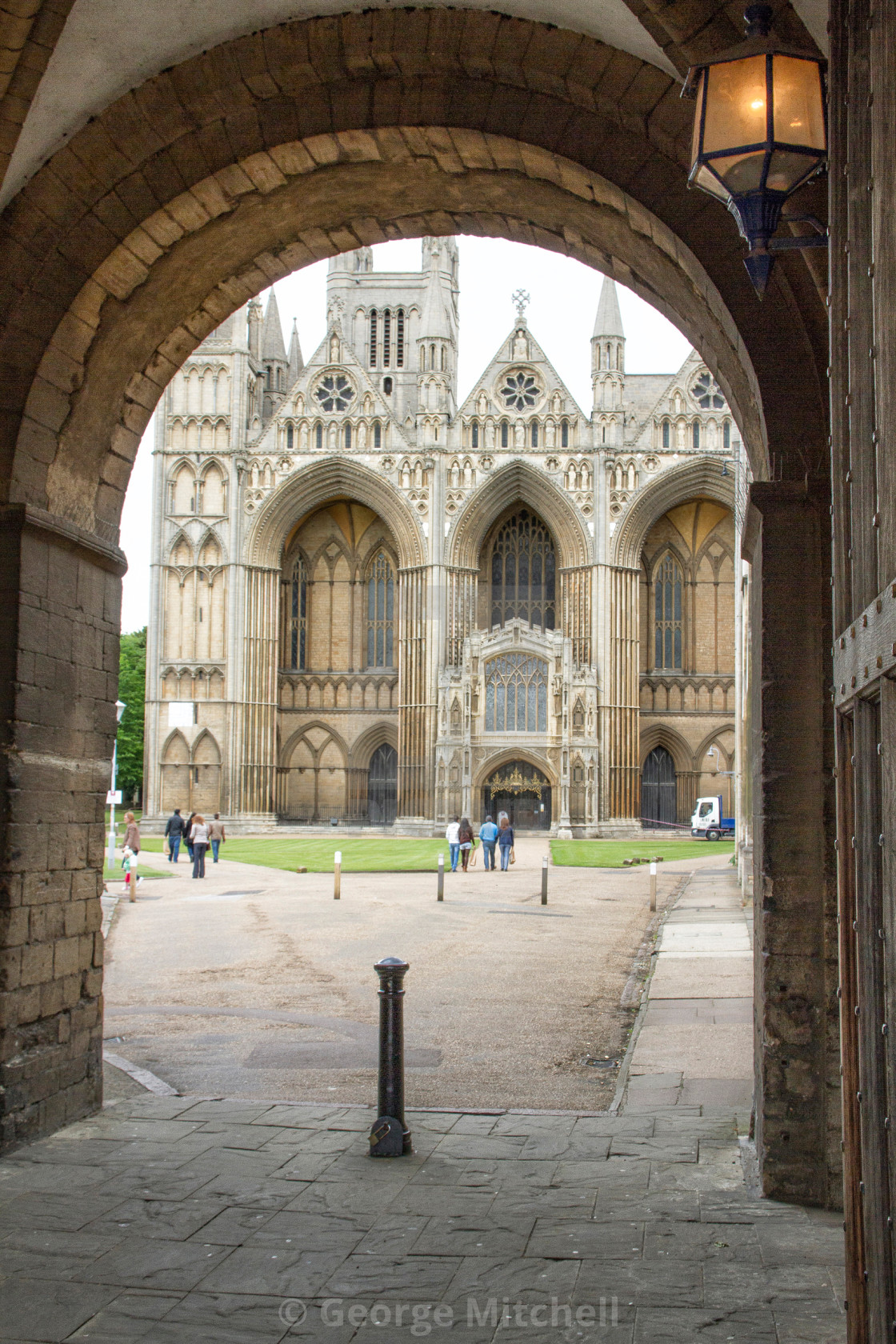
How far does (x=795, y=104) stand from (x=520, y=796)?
40751 mm

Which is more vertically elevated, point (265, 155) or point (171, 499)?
point (171, 499)

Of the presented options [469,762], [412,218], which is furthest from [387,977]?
[469,762]

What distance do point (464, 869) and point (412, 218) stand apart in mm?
20051

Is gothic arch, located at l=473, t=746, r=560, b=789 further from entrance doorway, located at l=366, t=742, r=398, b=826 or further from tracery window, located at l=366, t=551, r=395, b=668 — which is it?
tracery window, located at l=366, t=551, r=395, b=668

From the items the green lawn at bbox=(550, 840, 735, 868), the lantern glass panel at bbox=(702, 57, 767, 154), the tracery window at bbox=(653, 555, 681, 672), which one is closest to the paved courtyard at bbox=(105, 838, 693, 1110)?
the lantern glass panel at bbox=(702, 57, 767, 154)

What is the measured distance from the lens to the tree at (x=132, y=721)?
212ft

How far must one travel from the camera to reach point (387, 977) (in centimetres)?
591

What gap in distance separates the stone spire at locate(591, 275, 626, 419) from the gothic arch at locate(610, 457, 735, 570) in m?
2.41

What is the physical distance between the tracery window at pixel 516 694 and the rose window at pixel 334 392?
1166 centimetres

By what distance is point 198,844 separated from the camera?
24141 mm

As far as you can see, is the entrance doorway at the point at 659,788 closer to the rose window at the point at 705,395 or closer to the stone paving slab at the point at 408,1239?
the rose window at the point at 705,395

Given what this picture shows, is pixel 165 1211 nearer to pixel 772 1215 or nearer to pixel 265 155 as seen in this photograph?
pixel 772 1215

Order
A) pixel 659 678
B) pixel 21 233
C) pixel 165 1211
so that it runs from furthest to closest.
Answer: pixel 659 678
pixel 21 233
pixel 165 1211

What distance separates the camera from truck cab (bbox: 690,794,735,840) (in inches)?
1686
